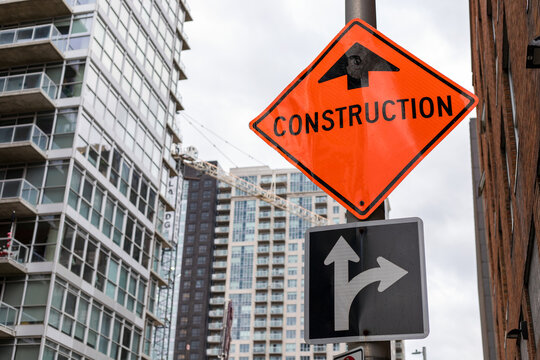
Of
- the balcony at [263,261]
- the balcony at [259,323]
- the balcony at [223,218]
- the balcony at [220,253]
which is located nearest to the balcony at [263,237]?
the balcony at [263,261]

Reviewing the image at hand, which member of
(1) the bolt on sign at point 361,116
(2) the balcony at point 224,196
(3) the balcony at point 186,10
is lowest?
(1) the bolt on sign at point 361,116

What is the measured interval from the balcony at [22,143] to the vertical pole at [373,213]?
1106 inches

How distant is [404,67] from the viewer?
14.1 ft

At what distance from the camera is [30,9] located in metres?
33.1

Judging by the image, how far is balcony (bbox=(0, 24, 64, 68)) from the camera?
3203 cm

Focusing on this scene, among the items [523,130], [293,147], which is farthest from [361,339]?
[523,130]

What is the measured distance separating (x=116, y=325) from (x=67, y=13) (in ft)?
50.6

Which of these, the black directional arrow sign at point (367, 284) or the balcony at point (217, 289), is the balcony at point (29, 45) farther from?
the balcony at point (217, 289)

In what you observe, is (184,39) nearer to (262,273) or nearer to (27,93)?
(27,93)

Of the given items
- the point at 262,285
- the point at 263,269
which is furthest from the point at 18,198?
the point at 263,269

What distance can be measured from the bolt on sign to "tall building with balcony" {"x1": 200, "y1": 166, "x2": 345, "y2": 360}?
379 ft

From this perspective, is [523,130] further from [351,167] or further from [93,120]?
[93,120]

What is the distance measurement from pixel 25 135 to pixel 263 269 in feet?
339

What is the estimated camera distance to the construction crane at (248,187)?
13950 centimetres
